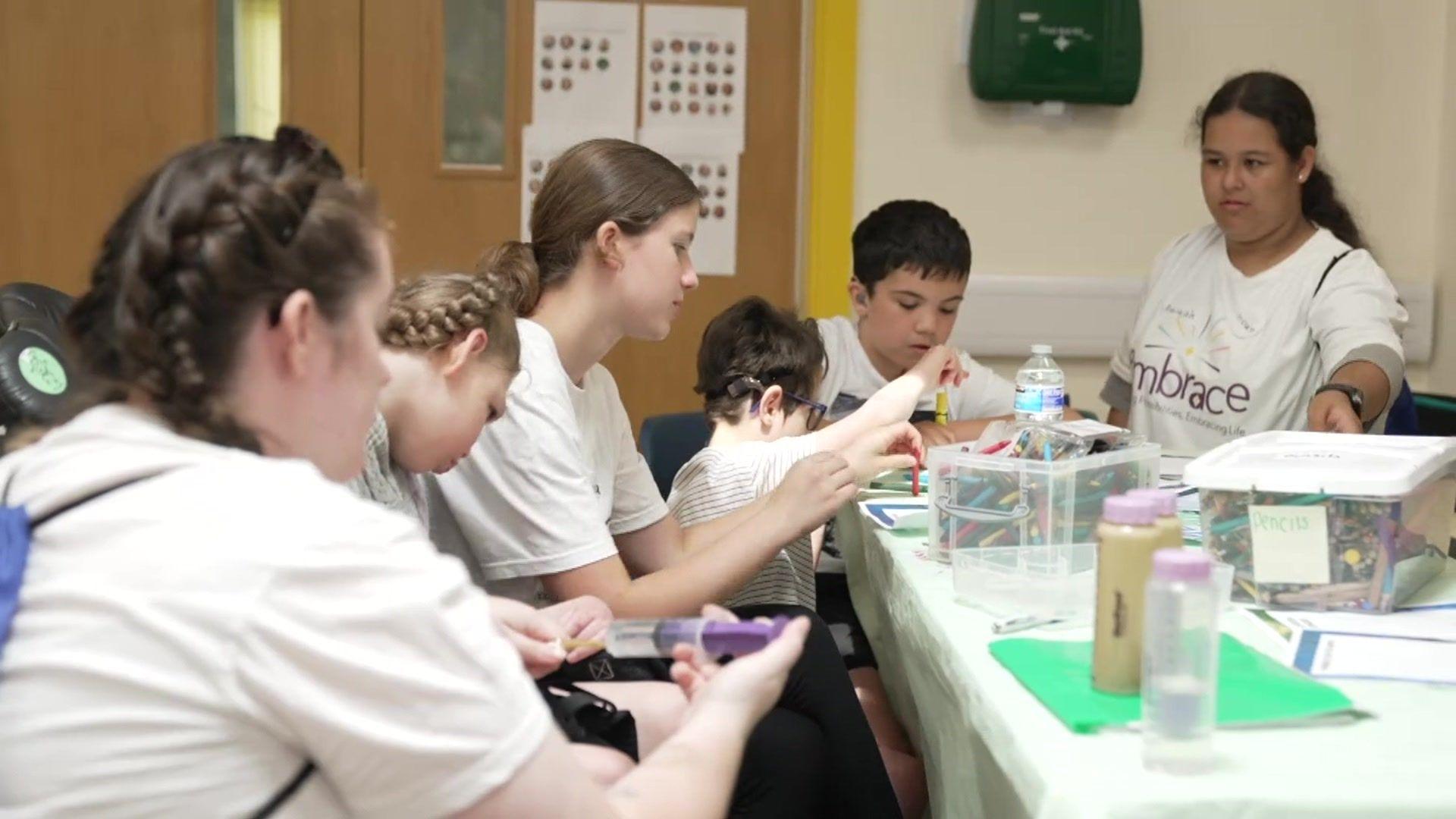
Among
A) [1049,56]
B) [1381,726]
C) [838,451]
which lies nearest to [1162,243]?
[1049,56]

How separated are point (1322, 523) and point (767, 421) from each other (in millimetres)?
1113

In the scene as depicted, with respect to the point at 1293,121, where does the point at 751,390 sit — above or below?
below

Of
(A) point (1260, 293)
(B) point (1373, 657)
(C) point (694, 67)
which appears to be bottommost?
Answer: (B) point (1373, 657)

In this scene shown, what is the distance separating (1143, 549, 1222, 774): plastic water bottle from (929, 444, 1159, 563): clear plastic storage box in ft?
1.93

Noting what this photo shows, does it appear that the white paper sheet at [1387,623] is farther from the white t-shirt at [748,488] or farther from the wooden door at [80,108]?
the wooden door at [80,108]

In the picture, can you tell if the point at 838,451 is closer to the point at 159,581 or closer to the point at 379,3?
the point at 159,581

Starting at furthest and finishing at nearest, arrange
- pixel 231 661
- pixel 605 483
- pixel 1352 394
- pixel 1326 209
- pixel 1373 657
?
1. pixel 1326 209
2. pixel 1352 394
3. pixel 605 483
4. pixel 1373 657
5. pixel 231 661

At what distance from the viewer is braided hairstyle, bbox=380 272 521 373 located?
1655 millimetres

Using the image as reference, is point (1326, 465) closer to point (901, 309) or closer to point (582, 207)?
point (582, 207)

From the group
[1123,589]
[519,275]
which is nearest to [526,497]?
[519,275]

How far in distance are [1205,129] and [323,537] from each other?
242 cm

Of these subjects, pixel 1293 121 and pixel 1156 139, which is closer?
pixel 1293 121

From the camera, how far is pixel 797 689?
6.37ft

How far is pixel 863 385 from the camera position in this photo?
295cm
